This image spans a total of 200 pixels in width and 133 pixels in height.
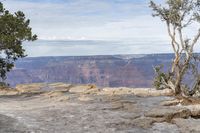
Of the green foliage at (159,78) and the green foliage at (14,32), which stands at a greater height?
the green foliage at (14,32)

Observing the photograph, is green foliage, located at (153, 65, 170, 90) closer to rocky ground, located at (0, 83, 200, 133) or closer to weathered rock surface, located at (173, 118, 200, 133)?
rocky ground, located at (0, 83, 200, 133)

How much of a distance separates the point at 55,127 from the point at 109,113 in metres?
5.47

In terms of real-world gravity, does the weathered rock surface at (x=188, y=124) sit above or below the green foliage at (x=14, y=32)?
below

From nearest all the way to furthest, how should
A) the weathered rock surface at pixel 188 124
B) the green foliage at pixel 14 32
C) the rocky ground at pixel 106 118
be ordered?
the rocky ground at pixel 106 118 < the weathered rock surface at pixel 188 124 < the green foliage at pixel 14 32

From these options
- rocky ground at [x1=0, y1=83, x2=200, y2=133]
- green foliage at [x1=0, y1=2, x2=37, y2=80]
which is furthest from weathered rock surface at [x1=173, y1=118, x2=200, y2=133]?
green foliage at [x1=0, y1=2, x2=37, y2=80]

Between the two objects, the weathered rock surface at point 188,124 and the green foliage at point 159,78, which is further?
the green foliage at point 159,78

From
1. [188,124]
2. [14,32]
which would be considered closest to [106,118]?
[188,124]

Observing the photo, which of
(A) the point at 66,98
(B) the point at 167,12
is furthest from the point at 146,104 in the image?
(B) the point at 167,12

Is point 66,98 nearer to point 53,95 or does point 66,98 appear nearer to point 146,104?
point 53,95

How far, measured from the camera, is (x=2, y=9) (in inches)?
1932

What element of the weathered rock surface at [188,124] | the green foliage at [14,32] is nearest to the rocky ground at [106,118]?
the weathered rock surface at [188,124]

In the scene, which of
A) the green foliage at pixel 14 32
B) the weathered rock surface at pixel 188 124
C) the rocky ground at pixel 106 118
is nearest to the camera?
the rocky ground at pixel 106 118

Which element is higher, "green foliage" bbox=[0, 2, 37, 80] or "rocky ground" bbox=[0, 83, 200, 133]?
"green foliage" bbox=[0, 2, 37, 80]

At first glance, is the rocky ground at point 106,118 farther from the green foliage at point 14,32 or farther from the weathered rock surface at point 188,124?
the green foliage at point 14,32
